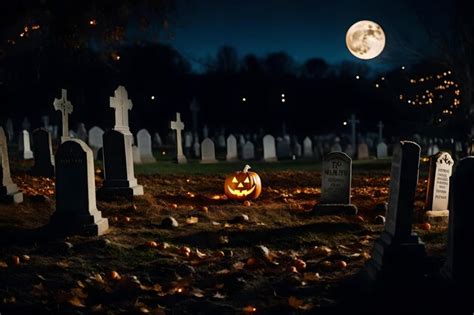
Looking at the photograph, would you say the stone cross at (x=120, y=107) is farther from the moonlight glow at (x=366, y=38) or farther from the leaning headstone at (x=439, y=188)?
the leaning headstone at (x=439, y=188)

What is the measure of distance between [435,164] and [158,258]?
5.72 m

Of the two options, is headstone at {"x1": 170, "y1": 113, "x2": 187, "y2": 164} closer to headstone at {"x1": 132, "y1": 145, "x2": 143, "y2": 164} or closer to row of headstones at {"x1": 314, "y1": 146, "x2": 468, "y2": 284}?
headstone at {"x1": 132, "y1": 145, "x2": 143, "y2": 164}

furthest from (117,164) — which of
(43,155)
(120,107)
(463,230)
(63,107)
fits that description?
(463,230)

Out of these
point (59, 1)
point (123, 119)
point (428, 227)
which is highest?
point (59, 1)

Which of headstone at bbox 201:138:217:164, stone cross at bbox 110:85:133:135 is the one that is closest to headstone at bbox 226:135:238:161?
headstone at bbox 201:138:217:164

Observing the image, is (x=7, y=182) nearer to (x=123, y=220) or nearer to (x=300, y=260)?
(x=123, y=220)

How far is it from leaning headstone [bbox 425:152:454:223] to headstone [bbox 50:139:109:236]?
599 cm

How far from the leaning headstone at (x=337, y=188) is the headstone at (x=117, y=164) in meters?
4.16

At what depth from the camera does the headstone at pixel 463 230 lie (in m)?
5.90

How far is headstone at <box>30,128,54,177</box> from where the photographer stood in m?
15.7

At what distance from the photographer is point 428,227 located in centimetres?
975

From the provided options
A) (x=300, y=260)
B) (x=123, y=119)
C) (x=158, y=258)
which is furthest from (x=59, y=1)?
(x=300, y=260)

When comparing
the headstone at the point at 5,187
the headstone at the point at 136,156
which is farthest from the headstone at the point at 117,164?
the headstone at the point at 136,156

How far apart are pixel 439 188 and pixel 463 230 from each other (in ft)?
16.1
